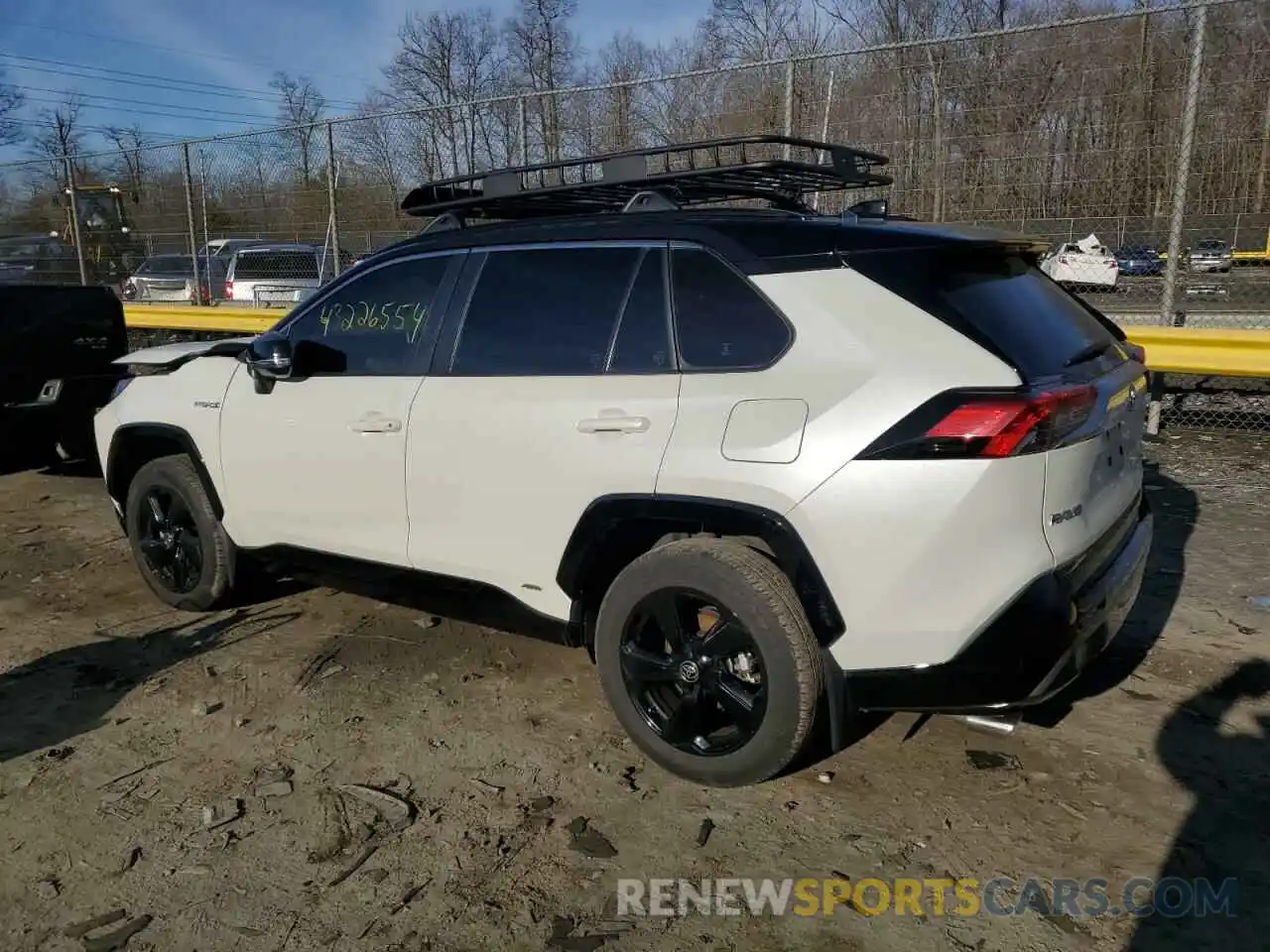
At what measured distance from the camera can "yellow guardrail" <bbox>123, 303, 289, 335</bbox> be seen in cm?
1099

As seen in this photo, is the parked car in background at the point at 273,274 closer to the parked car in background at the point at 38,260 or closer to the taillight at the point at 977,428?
the parked car in background at the point at 38,260

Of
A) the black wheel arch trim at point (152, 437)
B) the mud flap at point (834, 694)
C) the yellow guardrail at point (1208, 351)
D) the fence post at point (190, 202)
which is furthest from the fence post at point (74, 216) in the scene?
the mud flap at point (834, 694)

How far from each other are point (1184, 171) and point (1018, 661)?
5747 millimetres

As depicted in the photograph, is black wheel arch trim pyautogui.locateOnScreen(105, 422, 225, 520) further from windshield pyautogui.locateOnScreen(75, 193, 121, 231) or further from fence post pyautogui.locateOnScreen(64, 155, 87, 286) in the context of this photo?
fence post pyautogui.locateOnScreen(64, 155, 87, 286)

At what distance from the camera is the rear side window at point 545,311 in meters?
3.29

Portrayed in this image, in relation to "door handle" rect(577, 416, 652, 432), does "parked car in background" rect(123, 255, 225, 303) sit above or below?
above

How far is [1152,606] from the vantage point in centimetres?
455

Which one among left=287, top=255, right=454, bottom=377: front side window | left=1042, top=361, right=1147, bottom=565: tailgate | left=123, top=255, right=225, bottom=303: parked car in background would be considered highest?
left=123, top=255, right=225, bottom=303: parked car in background

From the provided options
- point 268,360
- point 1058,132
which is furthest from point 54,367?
point 1058,132

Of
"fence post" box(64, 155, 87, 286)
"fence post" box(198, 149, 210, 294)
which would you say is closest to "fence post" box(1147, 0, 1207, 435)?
"fence post" box(198, 149, 210, 294)

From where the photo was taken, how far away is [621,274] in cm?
329

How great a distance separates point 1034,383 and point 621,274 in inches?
53.9

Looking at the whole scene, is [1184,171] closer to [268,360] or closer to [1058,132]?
[1058,132]

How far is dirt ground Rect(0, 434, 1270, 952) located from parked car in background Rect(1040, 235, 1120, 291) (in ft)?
11.5
